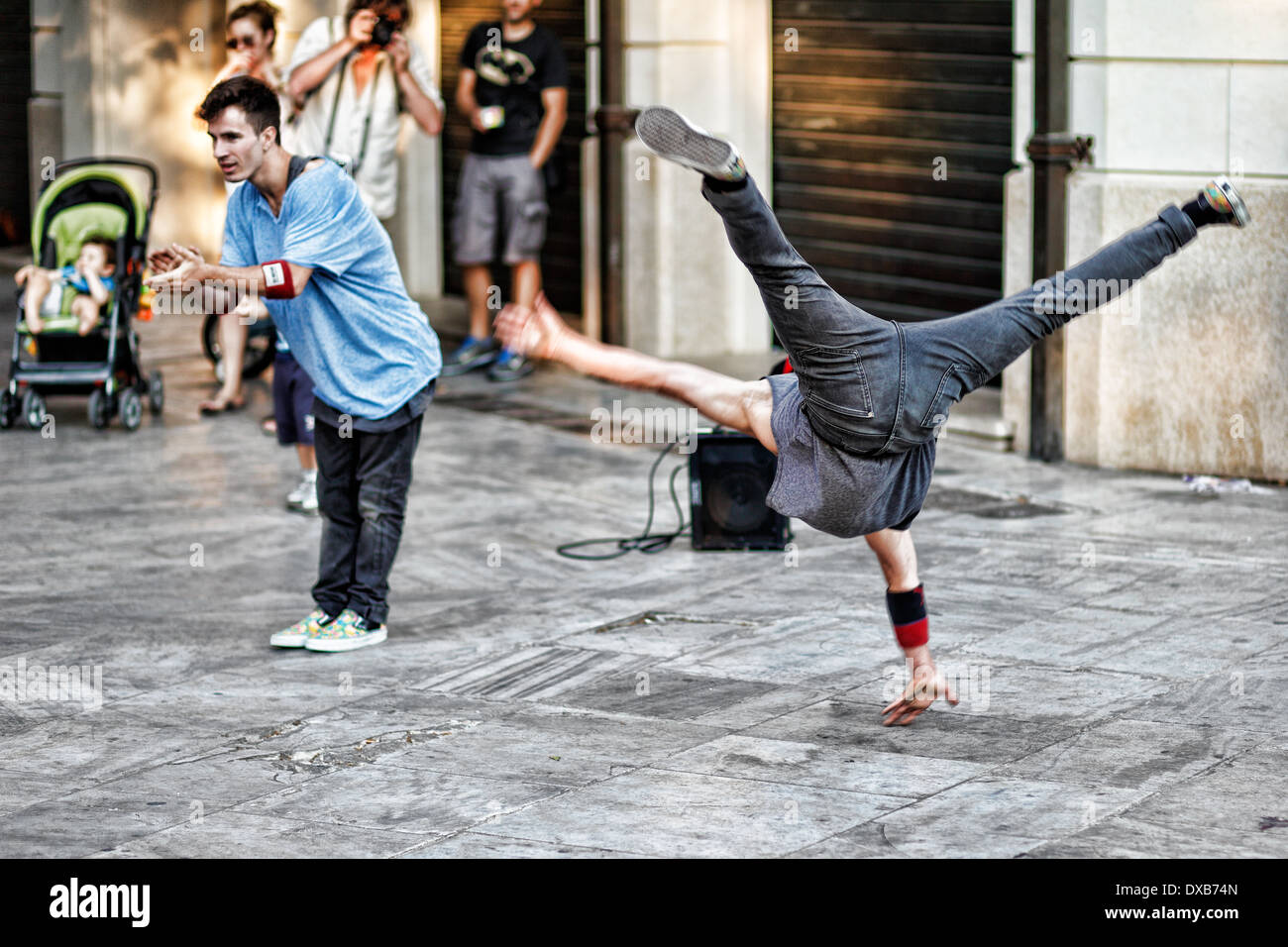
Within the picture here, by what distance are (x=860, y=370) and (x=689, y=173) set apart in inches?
268

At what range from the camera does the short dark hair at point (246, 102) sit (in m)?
6.36

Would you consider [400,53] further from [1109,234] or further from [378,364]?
[378,364]

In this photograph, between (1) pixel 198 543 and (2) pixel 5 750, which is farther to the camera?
(1) pixel 198 543

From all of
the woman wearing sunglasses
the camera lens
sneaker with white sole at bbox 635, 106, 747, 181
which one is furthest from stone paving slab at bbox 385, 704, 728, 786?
the camera lens

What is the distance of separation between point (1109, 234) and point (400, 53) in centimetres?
421

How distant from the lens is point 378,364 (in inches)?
264

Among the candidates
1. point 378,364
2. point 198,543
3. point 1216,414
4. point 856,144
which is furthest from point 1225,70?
point 198,543

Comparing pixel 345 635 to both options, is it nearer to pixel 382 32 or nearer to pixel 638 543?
pixel 638 543

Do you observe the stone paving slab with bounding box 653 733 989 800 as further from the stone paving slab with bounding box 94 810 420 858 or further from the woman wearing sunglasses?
the woman wearing sunglasses

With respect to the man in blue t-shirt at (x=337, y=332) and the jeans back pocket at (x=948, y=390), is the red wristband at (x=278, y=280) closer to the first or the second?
the man in blue t-shirt at (x=337, y=332)

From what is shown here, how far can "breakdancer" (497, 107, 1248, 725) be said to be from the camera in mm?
5246

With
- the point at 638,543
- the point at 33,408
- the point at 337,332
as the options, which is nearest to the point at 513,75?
the point at 33,408

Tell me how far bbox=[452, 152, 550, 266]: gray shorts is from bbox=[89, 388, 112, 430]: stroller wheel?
97.1 inches

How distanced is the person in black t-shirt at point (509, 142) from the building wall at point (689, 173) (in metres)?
0.50
